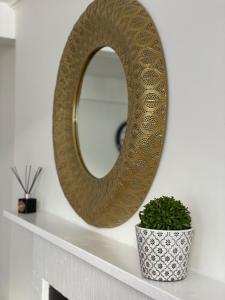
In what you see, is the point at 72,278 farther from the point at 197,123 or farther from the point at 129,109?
the point at 197,123

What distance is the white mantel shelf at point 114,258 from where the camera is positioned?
1.03 meters

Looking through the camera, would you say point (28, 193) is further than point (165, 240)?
Yes

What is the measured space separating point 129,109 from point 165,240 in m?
0.52

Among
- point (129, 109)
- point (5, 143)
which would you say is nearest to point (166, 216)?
point (129, 109)

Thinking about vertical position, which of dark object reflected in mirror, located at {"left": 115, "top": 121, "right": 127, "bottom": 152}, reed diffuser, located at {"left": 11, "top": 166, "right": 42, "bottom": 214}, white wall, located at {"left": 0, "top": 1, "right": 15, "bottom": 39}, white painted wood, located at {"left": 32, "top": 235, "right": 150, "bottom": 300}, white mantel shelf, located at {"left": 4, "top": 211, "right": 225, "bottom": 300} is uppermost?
white wall, located at {"left": 0, "top": 1, "right": 15, "bottom": 39}

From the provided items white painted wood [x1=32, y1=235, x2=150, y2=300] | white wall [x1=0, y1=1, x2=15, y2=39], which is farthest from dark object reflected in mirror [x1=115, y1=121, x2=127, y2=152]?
white wall [x1=0, y1=1, x2=15, y2=39]

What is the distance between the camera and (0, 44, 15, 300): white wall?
10.0 feet

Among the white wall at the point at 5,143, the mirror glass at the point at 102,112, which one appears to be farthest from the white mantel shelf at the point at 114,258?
the white wall at the point at 5,143

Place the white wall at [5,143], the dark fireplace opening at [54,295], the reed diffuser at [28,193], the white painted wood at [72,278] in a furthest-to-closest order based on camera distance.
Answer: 1. the white wall at [5,143]
2. the reed diffuser at [28,193]
3. the dark fireplace opening at [54,295]
4. the white painted wood at [72,278]

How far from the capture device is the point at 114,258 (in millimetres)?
1320

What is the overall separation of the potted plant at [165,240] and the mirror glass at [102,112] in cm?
47

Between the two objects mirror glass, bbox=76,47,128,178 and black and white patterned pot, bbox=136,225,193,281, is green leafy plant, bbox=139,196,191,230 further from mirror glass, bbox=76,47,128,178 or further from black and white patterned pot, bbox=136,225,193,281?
mirror glass, bbox=76,47,128,178

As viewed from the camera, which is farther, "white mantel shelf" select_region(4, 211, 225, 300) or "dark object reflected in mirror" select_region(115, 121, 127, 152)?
"dark object reflected in mirror" select_region(115, 121, 127, 152)

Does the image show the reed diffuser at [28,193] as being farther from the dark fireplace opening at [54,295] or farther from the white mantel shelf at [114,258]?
the dark fireplace opening at [54,295]
